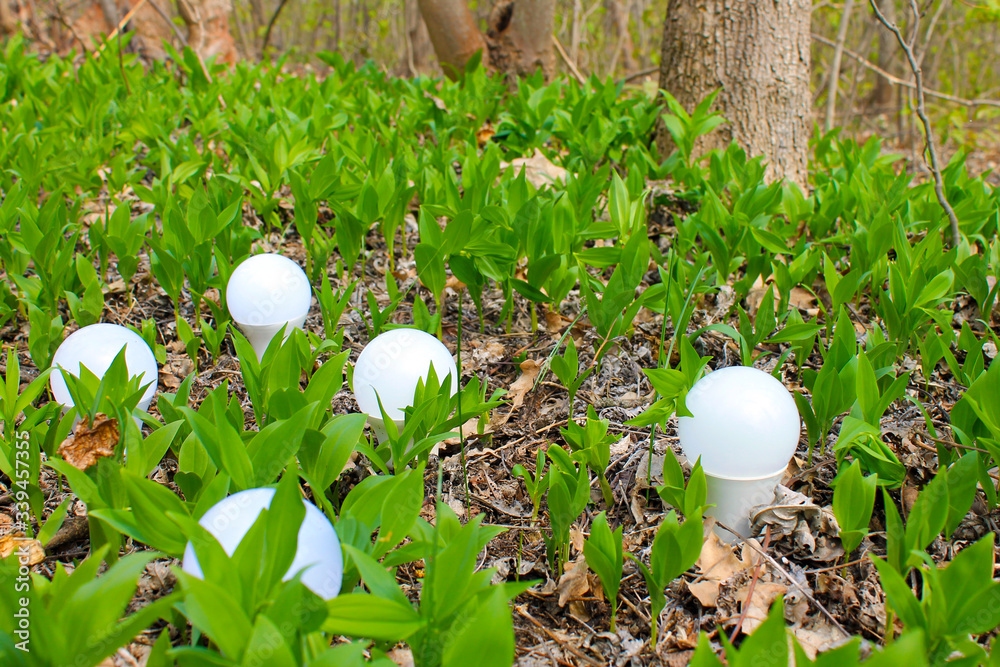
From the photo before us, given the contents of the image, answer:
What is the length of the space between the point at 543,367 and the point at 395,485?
0.85 m

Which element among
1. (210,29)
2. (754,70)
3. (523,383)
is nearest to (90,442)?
(523,383)

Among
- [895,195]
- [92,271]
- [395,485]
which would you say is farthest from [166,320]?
[895,195]

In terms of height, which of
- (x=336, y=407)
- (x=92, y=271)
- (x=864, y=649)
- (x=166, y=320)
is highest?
(x=92, y=271)

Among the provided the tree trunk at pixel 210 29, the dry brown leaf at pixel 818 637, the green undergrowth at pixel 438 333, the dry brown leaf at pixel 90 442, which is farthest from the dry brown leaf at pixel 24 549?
the tree trunk at pixel 210 29

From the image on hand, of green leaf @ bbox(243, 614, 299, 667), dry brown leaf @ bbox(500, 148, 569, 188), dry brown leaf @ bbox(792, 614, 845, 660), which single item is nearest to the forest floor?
dry brown leaf @ bbox(792, 614, 845, 660)

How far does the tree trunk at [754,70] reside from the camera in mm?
3404

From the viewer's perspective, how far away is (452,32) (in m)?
5.47

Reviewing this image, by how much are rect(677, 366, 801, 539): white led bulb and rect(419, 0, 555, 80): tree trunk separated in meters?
4.61

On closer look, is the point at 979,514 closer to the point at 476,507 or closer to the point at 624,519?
the point at 624,519

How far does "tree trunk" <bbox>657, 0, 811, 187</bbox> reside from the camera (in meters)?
3.40

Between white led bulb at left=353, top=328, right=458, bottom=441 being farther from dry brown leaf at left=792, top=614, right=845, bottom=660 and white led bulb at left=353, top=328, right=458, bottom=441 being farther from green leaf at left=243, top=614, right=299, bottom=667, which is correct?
dry brown leaf at left=792, top=614, right=845, bottom=660

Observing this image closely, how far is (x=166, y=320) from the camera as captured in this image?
2.48 m

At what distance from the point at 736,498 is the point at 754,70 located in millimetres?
2721

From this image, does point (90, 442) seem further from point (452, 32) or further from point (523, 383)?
point (452, 32)
